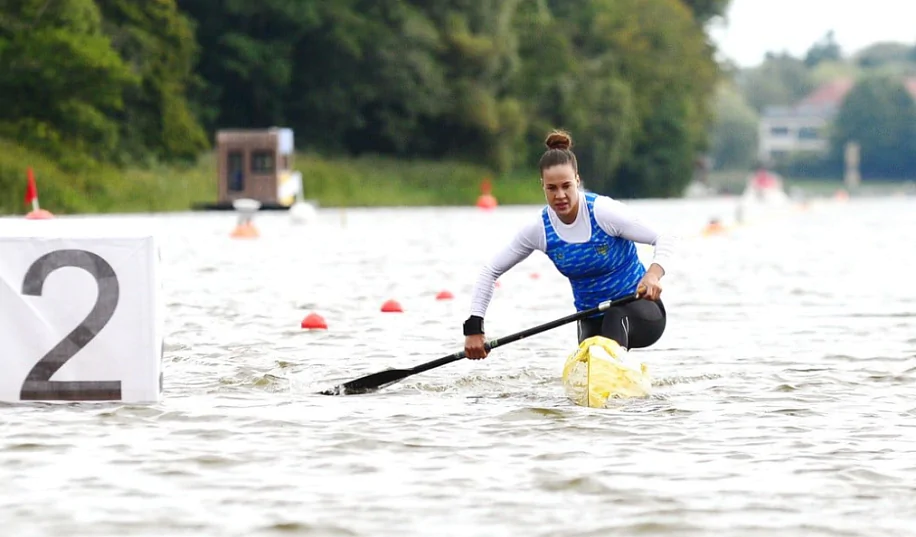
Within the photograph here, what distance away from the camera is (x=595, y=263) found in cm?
991

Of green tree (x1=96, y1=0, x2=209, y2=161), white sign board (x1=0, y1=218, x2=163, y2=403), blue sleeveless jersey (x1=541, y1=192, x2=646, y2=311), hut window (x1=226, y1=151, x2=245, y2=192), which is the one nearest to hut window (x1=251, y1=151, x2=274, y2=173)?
hut window (x1=226, y1=151, x2=245, y2=192)

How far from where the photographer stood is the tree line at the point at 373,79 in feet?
145

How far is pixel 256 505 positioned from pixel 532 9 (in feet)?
212

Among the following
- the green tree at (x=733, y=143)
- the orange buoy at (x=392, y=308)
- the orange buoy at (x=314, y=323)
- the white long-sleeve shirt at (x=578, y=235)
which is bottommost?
the orange buoy at (x=314, y=323)

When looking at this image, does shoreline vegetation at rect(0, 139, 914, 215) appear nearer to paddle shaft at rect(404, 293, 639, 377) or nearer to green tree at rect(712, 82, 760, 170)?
paddle shaft at rect(404, 293, 639, 377)

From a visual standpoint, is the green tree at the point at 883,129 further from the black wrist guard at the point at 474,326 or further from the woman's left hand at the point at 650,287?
the black wrist guard at the point at 474,326

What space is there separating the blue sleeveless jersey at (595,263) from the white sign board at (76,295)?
234cm

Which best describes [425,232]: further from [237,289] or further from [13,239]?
[13,239]

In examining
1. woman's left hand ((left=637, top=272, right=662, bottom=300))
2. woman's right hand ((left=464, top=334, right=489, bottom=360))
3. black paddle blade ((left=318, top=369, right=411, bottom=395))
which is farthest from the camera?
black paddle blade ((left=318, top=369, right=411, bottom=395))

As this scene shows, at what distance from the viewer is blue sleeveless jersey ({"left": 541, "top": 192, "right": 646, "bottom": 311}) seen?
9773mm

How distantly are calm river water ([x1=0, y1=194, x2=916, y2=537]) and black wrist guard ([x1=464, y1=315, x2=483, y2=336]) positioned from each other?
0.39m

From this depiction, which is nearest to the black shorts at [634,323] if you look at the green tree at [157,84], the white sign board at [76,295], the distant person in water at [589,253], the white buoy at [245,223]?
the distant person in water at [589,253]

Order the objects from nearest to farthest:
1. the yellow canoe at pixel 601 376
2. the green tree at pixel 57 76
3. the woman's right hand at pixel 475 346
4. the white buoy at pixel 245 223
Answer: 1. the yellow canoe at pixel 601 376
2. the woman's right hand at pixel 475 346
3. the white buoy at pixel 245 223
4. the green tree at pixel 57 76

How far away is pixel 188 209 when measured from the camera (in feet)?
157
